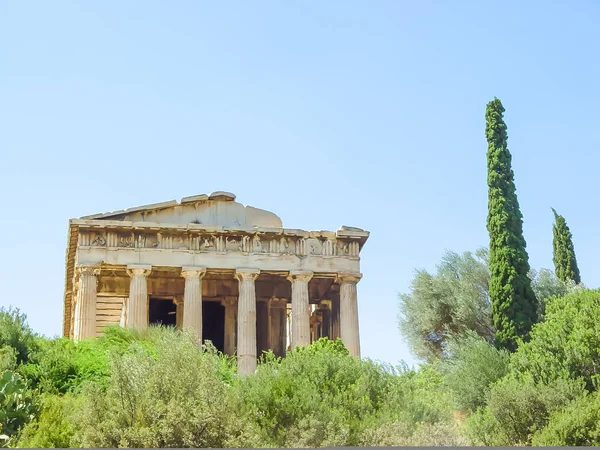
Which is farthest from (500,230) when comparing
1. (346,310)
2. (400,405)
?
(400,405)

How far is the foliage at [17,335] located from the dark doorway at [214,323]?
13.1 m

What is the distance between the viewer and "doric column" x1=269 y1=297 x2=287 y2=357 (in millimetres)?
40719

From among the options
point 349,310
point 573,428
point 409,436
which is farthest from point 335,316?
point 409,436

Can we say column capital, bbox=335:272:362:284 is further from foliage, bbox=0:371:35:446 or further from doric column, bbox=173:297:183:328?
foliage, bbox=0:371:35:446

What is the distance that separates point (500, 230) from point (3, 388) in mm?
18229

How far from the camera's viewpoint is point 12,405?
71.1 ft

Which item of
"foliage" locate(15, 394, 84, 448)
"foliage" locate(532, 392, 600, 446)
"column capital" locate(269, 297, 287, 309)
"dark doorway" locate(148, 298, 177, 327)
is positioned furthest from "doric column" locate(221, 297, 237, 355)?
"foliage" locate(532, 392, 600, 446)

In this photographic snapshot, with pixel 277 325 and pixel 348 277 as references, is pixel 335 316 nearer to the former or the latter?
pixel 348 277

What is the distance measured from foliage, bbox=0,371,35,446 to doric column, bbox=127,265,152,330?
41.0 ft

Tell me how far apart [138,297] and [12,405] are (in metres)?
13.7

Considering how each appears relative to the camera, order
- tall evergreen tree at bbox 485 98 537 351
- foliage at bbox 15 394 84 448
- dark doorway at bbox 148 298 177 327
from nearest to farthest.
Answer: foliage at bbox 15 394 84 448, tall evergreen tree at bbox 485 98 537 351, dark doorway at bbox 148 298 177 327

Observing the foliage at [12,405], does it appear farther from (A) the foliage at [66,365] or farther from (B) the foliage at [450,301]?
(B) the foliage at [450,301]

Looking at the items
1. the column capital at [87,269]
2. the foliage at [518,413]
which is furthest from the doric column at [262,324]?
the foliage at [518,413]

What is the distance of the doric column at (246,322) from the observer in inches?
1388
